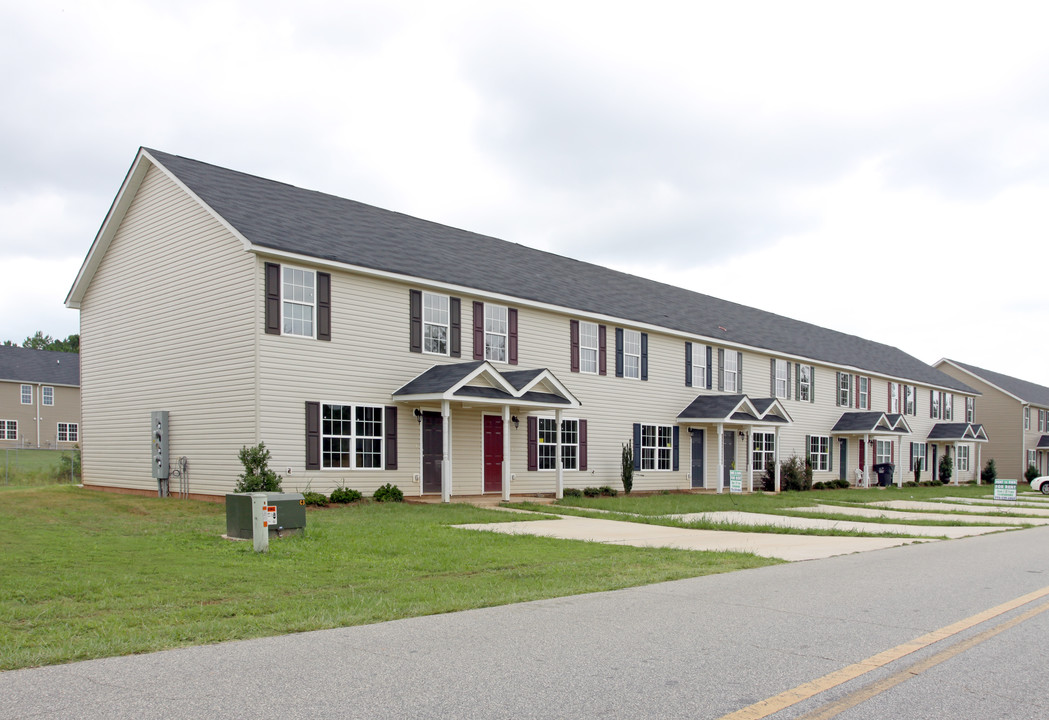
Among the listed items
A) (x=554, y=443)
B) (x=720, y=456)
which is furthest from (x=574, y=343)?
(x=720, y=456)

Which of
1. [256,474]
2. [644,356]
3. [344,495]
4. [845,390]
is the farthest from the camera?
[845,390]

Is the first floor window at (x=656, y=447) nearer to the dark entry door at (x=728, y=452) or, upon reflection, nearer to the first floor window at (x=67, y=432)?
the dark entry door at (x=728, y=452)

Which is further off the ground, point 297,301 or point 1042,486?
point 297,301

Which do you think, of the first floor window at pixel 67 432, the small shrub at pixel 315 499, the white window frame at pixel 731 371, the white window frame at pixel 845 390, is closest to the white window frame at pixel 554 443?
the small shrub at pixel 315 499

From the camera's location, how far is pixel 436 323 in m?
23.8

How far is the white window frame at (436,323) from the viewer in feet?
77.3

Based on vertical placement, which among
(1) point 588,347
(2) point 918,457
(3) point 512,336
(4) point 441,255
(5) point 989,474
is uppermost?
(4) point 441,255

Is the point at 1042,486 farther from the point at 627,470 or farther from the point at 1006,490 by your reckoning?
the point at 627,470

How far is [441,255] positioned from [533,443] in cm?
607

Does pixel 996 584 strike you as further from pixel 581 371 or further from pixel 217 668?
pixel 581 371

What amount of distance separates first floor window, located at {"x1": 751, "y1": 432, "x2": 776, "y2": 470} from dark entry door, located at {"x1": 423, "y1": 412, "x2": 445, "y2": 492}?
17.1m

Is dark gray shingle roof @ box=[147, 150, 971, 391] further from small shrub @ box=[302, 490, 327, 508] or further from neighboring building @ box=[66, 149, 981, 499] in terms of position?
small shrub @ box=[302, 490, 327, 508]

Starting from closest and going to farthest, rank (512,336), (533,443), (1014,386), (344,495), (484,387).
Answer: (344,495), (484,387), (512,336), (533,443), (1014,386)

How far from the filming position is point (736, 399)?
32.7m
